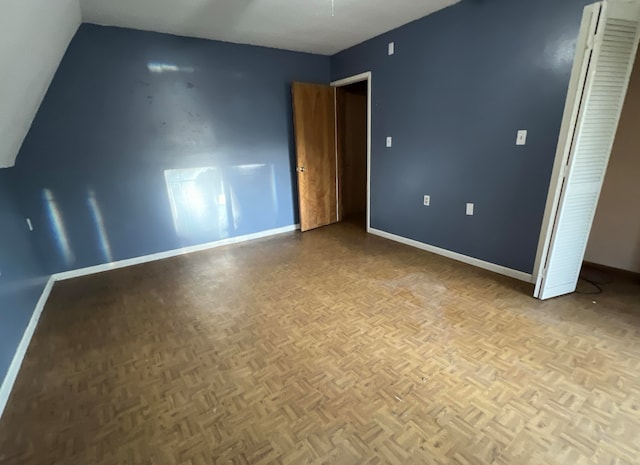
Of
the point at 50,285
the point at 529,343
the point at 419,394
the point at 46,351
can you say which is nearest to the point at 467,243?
the point at 529,343

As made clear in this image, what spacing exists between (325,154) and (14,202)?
349 cm

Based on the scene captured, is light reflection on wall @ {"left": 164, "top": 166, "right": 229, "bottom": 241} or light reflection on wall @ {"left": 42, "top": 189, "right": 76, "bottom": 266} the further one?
light reflection on wall @ {"left": 164, "top": 166, "right": 229, "bottom": 241}

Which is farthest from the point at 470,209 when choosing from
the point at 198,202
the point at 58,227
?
the point at 58,227

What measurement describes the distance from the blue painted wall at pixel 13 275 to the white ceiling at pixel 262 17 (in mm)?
1799

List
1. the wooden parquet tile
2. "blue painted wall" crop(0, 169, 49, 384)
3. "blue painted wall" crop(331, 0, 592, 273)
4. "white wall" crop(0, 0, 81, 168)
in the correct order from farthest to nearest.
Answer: "blue painted wall" crop(331, 0, 592, 273), "blue painted wall" crop(0, 169, 49, 384), "white wall" crop(0, 0, 81, 168), the wooden parquet tile

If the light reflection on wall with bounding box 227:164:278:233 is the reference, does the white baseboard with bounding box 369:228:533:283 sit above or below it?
below

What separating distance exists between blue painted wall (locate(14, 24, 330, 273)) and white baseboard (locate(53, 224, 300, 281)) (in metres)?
0.07

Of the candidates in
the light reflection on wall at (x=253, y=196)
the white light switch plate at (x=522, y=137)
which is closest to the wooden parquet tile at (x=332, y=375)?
the white light switch plate at (x=522, y=137)

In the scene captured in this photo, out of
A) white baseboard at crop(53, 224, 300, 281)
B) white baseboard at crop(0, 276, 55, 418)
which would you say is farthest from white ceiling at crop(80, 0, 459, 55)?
white baseboard at crop(0, 276, 55, 418)

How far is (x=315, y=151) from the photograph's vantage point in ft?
14.5

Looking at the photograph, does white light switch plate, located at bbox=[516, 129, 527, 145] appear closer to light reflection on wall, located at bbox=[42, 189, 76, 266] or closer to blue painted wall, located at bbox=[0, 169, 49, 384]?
blue painted wall, located at bbox=[0, 169, 49, 384]

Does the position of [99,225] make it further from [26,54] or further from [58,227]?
[26,54]

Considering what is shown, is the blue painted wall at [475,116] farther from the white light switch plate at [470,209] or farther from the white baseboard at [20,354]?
the white baseboard at [20,354]

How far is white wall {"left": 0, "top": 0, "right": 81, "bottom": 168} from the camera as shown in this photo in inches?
61.3
